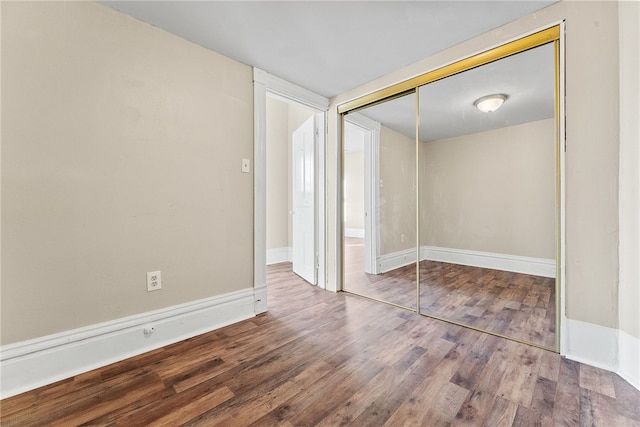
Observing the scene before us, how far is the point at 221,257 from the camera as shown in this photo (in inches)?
83.0

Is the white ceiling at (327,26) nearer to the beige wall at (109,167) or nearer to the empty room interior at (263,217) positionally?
the empty room interior at (263,217)

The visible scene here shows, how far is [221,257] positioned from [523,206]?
245cm

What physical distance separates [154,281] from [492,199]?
9.13ft

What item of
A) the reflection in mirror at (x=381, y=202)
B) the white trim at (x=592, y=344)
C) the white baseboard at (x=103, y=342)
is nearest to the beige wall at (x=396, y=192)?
the reflection in mirror at (x=381, y=202)

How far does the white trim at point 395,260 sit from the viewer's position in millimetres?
2594

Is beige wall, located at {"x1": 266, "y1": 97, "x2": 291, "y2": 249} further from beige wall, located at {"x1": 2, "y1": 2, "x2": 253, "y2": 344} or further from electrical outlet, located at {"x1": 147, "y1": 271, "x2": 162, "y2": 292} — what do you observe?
electrical outlet, located at {"x1": 147, "y1": 271, "x2": 162, "y2": 292}

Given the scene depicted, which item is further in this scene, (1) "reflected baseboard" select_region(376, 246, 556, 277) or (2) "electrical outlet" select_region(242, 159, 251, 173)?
(2) "electrical outlet" select_region(242, 159, 251, 173)

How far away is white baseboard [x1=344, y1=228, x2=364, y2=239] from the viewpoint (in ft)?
9.93

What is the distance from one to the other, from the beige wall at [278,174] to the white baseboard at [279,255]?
0.23ft

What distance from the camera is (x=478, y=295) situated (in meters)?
2.43

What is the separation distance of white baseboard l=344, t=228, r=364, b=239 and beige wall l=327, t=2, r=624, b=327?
1848mm

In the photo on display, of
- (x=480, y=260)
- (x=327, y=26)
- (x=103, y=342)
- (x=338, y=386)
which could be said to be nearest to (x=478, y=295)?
(x=480, y=260)

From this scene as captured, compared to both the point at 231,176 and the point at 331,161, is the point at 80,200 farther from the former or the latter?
the point at 331,161

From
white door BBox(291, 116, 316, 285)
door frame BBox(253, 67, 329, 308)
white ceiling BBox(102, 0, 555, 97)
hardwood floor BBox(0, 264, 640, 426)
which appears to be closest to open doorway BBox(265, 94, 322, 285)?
white door BBox(291, 116, 316, 285)
